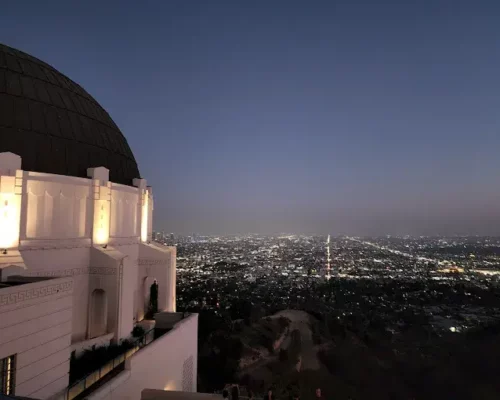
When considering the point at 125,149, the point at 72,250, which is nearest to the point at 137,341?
the point at 72,250

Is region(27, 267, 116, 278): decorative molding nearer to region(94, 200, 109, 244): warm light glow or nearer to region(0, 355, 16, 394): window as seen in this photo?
region(94, 200, 109, 244): warm light glow

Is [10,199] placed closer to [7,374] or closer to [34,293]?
[34,293]

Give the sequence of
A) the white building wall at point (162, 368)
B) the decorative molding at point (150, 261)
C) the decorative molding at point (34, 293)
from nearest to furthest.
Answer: the decorative molding at point (34, 293) < the white building wall at point (162, 368) < the decorative molding at point (150, 261)

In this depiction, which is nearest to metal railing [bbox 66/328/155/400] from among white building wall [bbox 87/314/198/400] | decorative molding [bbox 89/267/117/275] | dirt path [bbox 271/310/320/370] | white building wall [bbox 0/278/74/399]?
white building wall [bbox 0/278/74/399]

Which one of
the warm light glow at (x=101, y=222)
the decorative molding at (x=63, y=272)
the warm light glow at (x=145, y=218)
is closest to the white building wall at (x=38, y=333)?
the decorative molding at (x=63, y=272)

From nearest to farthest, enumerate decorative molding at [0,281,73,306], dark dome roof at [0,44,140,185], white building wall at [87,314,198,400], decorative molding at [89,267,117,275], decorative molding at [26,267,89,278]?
decorative molding at [0,281,73,306] → white building wall at [87,314,198,400] → decorative molding at [26,267,89,278] → dark dome roof at [0,44,140,185] → decorative molding at [89,267,117,275]

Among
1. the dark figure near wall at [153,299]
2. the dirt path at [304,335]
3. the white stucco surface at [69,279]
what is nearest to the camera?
the white stucco surface at [69,279]

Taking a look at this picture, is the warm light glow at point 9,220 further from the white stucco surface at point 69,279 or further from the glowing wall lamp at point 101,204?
the glowing wall lamp at point 101,204
